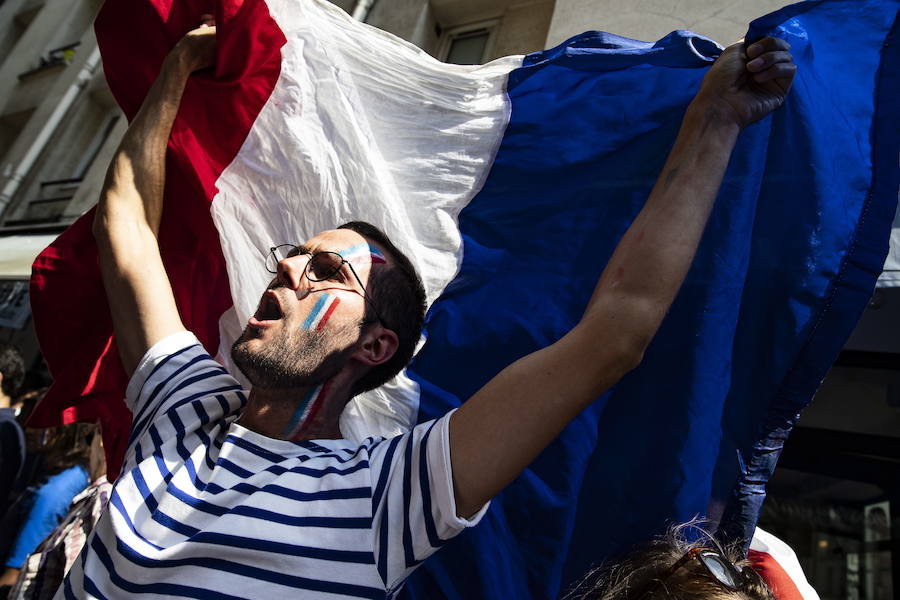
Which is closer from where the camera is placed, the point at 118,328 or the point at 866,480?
the point at 118,328

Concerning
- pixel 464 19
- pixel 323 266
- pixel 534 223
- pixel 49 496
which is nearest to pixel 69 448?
pixel 49 496

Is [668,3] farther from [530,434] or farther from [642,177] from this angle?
[530,434]

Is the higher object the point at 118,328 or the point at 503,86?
the point at 503,86

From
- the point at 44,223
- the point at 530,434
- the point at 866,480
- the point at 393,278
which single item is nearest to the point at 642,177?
the point at 393,278

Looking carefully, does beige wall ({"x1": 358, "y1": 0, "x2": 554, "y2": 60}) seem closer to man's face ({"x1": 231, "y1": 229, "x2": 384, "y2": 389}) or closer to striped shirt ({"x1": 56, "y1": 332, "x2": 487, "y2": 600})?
man's face ({"x1": 231, "y1": 229, "x2": 384, "y2": 389})

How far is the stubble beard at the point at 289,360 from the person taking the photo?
1.41m

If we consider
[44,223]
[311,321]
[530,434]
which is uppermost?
[44,223]

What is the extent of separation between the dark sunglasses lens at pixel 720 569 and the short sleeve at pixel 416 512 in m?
0.38

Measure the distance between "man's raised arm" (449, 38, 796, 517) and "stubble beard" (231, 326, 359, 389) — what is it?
471 mm

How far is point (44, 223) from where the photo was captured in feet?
28.0

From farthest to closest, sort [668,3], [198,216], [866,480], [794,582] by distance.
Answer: [668,3]
[866,480]
[198,216]
[794,582]

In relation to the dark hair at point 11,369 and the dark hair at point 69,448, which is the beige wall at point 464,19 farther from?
the dark hair at point 69,448

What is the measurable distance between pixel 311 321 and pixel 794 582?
127 centimetres

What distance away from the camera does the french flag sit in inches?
52.3
